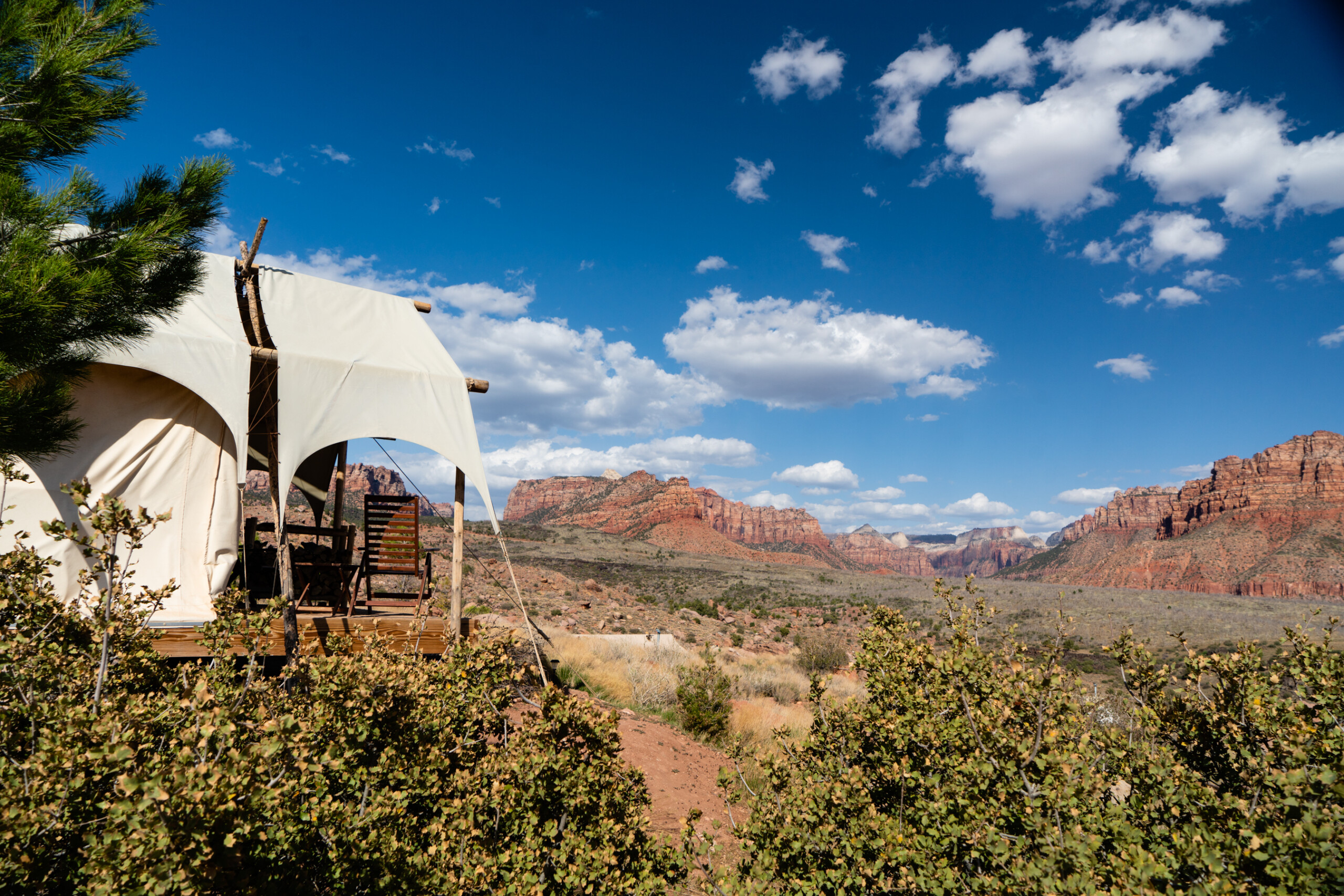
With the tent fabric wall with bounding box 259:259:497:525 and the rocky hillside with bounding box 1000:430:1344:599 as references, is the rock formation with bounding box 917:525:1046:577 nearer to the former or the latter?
the rocky hillside with bounding box 1000:430:1344:599

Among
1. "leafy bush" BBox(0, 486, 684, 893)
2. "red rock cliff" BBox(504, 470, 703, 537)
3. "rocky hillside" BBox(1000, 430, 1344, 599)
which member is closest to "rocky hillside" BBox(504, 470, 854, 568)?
"red rock cliff" BBox(504, 470, 703, 537)

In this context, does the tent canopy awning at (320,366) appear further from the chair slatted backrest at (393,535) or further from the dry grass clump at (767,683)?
the dry grass clump at (767,683)

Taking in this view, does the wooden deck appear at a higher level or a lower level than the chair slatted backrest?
lower

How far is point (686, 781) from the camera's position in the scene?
7.17m

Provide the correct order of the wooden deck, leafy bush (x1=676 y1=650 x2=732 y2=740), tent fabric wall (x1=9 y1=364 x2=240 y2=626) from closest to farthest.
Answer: the wooden deck → tent fabric wall (x1=9 y1=364 x2=240 y2=626) → leafy bush (x1=676 y1=650 x2=732 y2=740)

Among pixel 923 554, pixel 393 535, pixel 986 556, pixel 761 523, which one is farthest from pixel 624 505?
pixel 986 556

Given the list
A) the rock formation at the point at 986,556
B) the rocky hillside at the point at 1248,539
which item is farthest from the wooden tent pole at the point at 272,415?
the rock formation at the point at 986,556

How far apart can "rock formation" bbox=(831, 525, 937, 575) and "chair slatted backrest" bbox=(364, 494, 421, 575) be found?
16468 centimetres

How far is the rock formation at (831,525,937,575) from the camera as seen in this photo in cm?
17184

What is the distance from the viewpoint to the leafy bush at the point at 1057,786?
7.11ft

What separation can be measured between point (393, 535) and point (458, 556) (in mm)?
1681

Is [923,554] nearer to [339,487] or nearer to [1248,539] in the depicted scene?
[1248,539]

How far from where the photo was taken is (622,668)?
11.8 m

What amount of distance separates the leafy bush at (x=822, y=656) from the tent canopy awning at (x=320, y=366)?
1147 centimetres
